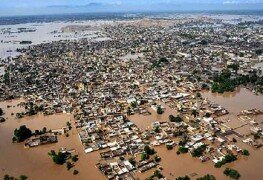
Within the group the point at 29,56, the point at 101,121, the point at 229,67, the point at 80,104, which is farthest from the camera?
the point at 29,56

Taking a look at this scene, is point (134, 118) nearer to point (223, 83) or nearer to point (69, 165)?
point (69, 165)

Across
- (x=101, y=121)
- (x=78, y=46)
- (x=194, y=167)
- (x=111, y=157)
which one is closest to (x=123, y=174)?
(x=111, y=157)

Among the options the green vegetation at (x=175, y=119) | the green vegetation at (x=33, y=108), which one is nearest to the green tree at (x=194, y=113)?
the green vegetation at (x=175, y=119)

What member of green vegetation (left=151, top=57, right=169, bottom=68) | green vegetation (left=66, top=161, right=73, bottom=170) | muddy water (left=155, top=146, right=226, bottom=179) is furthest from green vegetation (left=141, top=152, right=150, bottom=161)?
green vegetation (left=151, top=57, right=169, bottom=68)

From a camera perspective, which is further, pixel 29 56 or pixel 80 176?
pixel 29 56

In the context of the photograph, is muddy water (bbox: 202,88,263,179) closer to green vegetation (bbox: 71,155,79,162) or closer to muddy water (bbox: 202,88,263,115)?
muddy water (bbox: 202,88,263,115)

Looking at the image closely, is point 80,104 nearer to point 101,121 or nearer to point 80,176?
point 101,121

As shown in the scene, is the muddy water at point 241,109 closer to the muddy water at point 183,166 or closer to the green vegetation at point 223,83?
the green vegetation at point 223,83

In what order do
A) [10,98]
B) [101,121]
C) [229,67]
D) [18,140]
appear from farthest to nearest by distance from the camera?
1. [229,67]
2. [10,98]
3. [101,121]
4. [18,140]
